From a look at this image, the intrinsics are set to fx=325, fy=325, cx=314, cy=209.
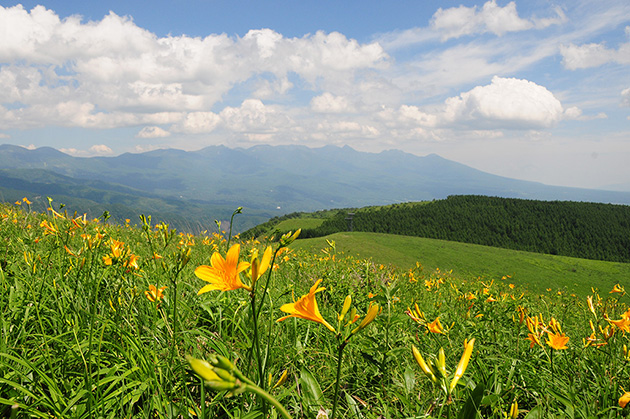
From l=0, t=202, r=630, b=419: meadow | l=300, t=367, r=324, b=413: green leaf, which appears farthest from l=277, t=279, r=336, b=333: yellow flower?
l=300, t=367, r=324, b=413: green leaf

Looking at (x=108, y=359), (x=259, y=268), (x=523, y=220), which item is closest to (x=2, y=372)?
(x=108, y=359)

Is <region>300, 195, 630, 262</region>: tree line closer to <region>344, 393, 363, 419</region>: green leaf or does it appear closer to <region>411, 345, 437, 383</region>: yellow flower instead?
<region>344, 393, 363, 419</region>: green leaf

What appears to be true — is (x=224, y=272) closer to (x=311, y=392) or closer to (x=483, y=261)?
(x=311, y=392)

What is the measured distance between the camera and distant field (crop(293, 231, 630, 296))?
2952 centimetres

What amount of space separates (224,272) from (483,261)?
38.2 m

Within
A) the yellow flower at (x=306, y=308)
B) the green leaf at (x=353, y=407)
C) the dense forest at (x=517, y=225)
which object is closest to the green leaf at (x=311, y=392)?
the green leaf at (x=353, y=407)

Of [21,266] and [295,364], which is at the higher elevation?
[21,266]

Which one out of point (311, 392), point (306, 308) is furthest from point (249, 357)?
point (311, 392)

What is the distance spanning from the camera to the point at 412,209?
7544 cm

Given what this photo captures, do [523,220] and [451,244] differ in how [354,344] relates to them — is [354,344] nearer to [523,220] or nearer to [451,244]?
[451,244]

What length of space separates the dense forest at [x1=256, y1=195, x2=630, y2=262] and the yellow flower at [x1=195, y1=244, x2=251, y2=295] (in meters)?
59.7

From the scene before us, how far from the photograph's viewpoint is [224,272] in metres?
0.97

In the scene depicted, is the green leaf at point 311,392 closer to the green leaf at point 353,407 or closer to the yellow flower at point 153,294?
the green leaf at point 353,407

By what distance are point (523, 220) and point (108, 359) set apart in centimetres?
8216
